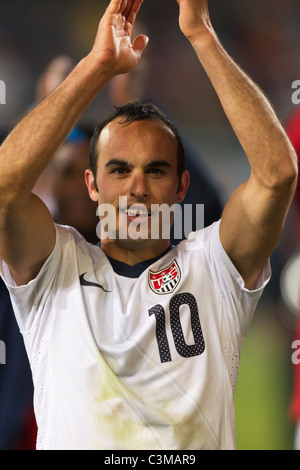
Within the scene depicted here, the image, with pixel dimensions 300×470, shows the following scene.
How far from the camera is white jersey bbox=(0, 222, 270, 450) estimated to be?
1.15 m

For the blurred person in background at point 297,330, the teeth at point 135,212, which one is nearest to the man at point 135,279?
the teeth at point 135,212

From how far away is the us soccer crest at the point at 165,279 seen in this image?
128 cm

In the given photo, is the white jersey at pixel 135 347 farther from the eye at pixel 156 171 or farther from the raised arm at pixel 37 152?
the eye at pixel 156 171

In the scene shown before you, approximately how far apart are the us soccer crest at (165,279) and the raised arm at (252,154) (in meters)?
0.15

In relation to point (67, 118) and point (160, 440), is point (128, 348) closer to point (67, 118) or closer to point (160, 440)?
A: point (160, 440)

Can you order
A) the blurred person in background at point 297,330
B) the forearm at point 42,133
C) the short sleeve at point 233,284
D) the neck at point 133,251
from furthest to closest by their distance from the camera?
the blurred person in background at point 297,330, the neck at point 133,251, the short sleeve at point 233,284, the forearm at point 42,133

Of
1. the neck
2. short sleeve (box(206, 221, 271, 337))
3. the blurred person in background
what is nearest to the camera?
short sleeve (box(206, 221, 271, 337))

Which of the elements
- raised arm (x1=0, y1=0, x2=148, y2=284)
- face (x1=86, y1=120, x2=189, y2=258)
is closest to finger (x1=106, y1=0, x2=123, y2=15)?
raised arm (x1=0, y1=0, x2=148, y2=284)

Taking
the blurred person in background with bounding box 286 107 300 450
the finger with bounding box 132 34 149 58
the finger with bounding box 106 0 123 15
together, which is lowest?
the blurred person in background with bounding box 286 107 300 450

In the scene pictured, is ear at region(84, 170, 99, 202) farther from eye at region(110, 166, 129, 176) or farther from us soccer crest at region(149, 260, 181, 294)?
us soccer crest at region(149, 260, 181, 294)

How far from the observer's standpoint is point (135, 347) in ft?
3.91

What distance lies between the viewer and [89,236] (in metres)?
1.75
